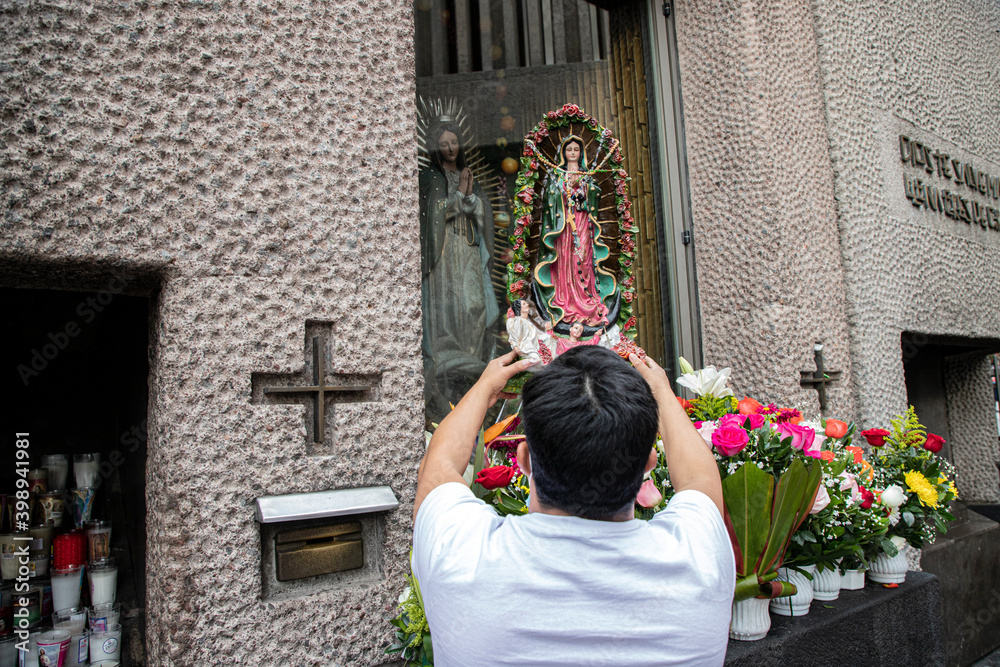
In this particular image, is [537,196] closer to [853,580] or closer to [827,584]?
[827,584]

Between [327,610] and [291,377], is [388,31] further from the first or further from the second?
[327,610]

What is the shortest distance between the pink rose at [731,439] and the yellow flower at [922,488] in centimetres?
92

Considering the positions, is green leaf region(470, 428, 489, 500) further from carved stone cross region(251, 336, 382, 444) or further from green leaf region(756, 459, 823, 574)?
green leaf region(756, 459, 823, 574)

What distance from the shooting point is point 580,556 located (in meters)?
0.86

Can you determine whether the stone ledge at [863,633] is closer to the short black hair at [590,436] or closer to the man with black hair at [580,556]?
the man with black hair at [580,556]

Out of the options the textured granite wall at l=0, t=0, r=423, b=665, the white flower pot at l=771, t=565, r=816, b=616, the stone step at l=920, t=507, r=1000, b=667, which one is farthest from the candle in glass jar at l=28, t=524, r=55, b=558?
the stone step at l=920, t=507, r=1000, b=667

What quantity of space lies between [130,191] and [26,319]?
78 centimetres

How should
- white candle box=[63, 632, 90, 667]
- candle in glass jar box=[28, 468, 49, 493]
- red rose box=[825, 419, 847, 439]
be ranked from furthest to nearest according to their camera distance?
red rose box=[825, 419, 847, 439] → candle in glass jar box=[28, 468, 49, 493] → white candle box=[63, 632, 90, 667]

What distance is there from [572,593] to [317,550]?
45.4 inches

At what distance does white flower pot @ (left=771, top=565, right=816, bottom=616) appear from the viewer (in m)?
2.00

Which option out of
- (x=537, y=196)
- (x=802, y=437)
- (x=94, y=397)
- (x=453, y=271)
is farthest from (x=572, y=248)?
(x=94, y=397)

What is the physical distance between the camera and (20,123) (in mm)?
1500

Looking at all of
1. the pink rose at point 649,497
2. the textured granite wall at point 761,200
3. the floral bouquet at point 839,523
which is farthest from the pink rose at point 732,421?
the textured granite wall at point 761,200

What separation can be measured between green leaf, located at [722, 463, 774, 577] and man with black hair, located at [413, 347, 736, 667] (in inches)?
35.8
